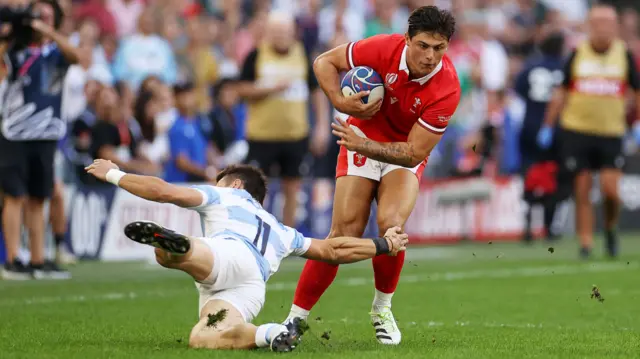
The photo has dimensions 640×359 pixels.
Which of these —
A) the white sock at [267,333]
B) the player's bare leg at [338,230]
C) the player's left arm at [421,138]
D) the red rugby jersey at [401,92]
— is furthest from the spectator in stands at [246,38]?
the white sock at [267,333]

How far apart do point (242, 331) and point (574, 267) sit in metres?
8.03

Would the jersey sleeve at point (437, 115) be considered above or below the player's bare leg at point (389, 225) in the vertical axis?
above

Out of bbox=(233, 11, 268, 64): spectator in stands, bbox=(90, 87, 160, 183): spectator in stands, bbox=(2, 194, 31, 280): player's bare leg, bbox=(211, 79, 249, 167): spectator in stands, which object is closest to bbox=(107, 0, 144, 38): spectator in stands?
bbox=(211, 79, 249, 167): spectator in stands

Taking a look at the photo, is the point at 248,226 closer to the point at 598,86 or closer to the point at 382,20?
the point at 598,86

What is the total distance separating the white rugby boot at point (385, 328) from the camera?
331 inches

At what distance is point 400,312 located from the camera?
1057cm

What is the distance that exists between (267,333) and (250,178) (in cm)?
121

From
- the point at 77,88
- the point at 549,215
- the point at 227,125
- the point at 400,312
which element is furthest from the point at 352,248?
the point at 549,215

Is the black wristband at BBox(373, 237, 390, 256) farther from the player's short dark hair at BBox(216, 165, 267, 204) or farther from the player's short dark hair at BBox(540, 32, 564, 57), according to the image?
the player's short dark hair at BBox(540, 32, 564, 57)

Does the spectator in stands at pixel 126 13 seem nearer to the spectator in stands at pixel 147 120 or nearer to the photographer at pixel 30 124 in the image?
the spectator in stands at pixel 147 120

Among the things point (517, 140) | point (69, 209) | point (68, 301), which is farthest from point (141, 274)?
point (517, 140)

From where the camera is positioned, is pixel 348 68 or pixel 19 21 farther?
pixel 19 21

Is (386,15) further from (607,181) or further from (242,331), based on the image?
(242,331)

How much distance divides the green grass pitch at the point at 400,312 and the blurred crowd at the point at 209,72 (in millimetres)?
2040
